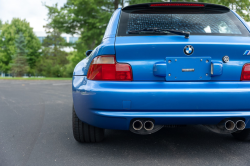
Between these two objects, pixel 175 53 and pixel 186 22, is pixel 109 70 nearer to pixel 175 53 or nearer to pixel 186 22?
pixel 175 53

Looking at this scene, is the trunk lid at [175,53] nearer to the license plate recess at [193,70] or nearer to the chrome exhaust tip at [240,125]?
the license plate recess at [193,70]

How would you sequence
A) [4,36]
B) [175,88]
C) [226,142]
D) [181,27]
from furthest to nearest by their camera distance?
[4,36]
[226,142]
[181,27]
[175,88]

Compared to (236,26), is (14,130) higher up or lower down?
lower down

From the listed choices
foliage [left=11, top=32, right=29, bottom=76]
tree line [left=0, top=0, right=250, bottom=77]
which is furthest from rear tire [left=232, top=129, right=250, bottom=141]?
foliage [left=11, top=32, right=29, bottom=76]

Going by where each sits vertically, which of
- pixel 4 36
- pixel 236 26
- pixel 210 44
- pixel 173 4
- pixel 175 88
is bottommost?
pixel 4 36

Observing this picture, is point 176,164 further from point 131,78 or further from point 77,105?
point 77,105

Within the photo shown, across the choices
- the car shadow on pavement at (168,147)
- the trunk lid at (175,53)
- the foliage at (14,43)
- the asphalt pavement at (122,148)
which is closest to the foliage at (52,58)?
the foliage at (14,43)

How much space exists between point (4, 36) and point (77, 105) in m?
49.2

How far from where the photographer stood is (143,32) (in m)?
2.41

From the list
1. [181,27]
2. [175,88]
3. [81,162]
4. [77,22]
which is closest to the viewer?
[175,88]

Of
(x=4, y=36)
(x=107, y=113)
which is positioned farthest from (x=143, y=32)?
(x=4, y=36)

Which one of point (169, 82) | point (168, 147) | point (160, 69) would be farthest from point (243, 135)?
point (160, 69)

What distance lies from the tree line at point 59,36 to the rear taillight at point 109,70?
51.3 feet

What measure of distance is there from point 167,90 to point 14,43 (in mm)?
47186
